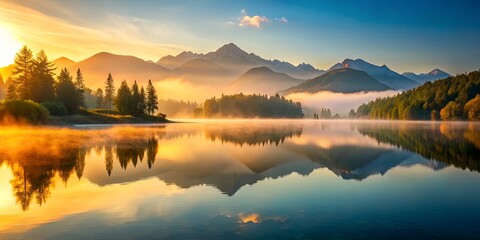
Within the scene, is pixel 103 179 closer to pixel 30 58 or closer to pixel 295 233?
pixel 295 233

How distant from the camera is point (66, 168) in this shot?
105 ft

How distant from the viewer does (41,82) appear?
123750 millimetres

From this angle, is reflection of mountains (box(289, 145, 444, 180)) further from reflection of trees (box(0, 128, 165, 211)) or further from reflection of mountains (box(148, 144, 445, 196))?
reflection of trees (box(0, 128, 165, 211))

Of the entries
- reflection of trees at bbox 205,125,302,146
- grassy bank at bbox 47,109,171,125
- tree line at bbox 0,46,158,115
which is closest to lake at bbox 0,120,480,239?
reflection of trees at bbox 205,125,302,146

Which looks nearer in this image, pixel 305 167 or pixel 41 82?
pixel 305 167

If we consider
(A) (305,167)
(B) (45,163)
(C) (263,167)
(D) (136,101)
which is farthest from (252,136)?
(D) (136,101)

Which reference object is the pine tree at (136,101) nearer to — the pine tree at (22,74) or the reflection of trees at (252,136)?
the pine tree at (22,74)

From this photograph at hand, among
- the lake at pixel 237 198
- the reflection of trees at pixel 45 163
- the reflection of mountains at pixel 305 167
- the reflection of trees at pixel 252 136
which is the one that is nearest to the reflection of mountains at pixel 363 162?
the reflection of mountains at pixel 305 167

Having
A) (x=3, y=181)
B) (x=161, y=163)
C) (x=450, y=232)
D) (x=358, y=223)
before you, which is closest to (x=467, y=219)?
(x=450, y=232)

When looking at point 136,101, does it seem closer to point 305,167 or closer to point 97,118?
point 97,118

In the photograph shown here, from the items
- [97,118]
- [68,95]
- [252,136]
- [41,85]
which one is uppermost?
[41,85]

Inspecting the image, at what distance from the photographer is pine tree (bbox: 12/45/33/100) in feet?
398

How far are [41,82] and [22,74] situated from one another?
7.31m

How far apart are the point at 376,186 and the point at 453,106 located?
206159 mm
